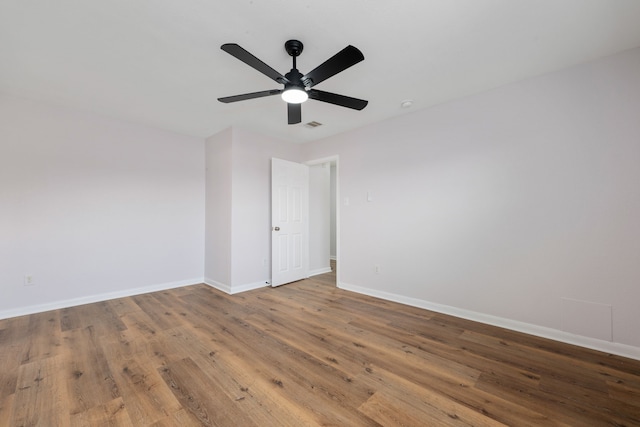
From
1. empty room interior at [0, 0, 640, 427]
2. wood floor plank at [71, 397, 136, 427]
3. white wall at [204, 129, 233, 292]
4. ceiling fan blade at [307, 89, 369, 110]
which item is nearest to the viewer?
wood floor plank at [71, 397, 136, 427]

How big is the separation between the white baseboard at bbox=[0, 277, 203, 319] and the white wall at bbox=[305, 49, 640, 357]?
3331 mm

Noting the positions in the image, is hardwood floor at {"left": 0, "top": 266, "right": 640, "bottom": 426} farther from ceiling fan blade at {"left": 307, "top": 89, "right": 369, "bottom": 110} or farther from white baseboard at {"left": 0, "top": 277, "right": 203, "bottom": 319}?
ceiling fan blade at {"left": 307, "top": 89, "right": 369, "bottom": 110}

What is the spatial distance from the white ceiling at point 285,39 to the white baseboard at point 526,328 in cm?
255

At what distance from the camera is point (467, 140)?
3070mm

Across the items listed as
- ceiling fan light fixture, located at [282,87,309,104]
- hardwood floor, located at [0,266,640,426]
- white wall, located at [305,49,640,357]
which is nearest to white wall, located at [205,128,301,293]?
hardwood floor, located at [0,266,640,426]

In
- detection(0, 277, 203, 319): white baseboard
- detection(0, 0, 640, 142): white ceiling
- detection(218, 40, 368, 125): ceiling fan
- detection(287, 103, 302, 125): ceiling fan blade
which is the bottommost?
detection(0, 277, 203, 319): white baseboard

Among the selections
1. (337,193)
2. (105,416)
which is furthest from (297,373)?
(337,193)

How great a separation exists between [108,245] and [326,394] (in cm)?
376

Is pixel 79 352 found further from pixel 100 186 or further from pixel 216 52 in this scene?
pixel 216 52

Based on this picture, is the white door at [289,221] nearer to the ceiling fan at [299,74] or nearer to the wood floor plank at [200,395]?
the ceiling fan at [299,74]

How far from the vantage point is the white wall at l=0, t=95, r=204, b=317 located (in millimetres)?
3145

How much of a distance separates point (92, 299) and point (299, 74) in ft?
13.3

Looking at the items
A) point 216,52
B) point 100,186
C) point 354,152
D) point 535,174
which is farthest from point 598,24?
point 100,186

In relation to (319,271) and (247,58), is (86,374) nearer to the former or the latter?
(247,58)
